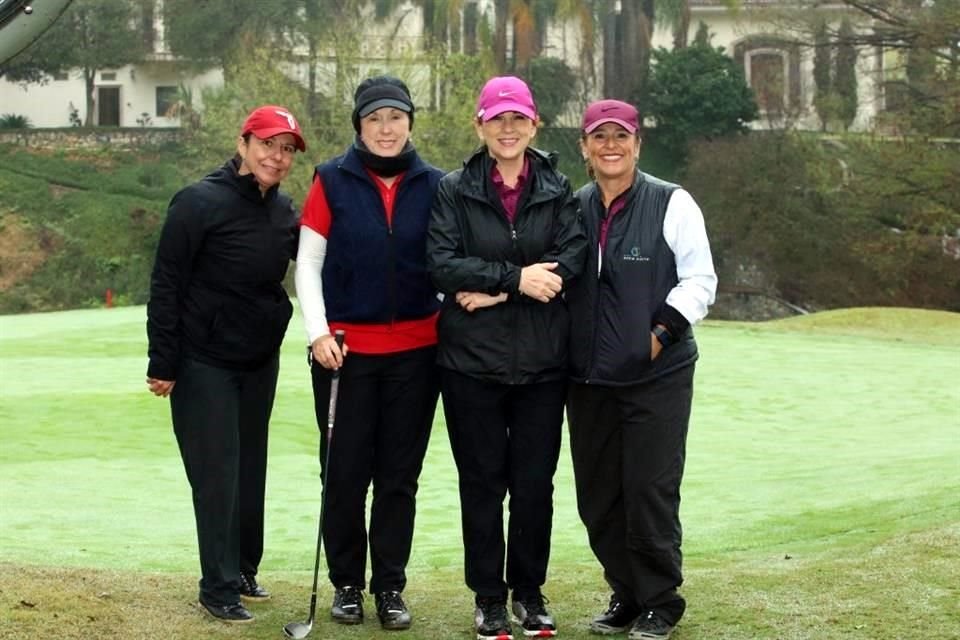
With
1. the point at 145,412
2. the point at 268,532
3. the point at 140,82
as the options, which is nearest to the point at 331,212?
the point at 268,532

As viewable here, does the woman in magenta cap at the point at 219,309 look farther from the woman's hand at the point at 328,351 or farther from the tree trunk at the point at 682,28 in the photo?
the tree trunk at the point at 682,28

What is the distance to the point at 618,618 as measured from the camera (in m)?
6.57

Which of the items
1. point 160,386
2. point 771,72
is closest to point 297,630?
point 160,386

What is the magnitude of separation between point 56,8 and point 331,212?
2168 mm

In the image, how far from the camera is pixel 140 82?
240 feet

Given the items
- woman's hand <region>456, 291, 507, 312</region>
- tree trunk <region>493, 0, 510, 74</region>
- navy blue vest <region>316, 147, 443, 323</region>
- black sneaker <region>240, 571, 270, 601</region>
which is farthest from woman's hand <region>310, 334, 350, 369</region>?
tree trunk <region>493, 0, 510, 74</region>

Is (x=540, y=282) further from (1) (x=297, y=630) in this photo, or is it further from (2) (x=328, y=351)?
(1) (x=297, y=630)

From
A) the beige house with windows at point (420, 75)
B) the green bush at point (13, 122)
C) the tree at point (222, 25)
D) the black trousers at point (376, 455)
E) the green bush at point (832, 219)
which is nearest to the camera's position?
the black trousers at point (376, 455)

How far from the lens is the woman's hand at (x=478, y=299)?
6277 mm

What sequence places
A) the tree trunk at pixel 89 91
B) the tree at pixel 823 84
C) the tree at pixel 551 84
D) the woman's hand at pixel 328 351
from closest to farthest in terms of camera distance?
the woman's hand at pixel 328 351 < the tree at pixel 823 84 < the tree at pixel 551 84 < the tree trunk at pixel 89 91

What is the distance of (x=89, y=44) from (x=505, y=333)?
2506 inches

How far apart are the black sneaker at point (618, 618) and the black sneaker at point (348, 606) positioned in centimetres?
90

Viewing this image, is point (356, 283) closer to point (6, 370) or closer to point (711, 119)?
point (6, 370)

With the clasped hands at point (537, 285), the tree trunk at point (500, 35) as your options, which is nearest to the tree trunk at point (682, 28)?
the tree trunk at point (500, 35)
